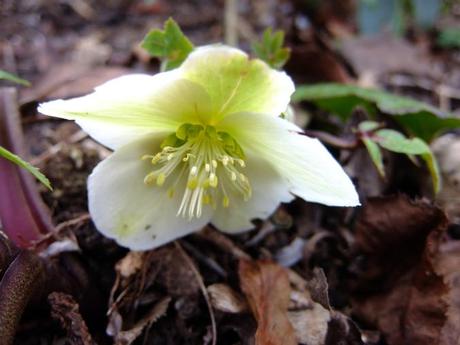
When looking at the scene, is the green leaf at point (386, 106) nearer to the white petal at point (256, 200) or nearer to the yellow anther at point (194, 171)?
the white petal at point (256, 200)

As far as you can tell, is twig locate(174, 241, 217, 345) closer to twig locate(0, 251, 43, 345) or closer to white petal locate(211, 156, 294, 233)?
white petal locate(211, 156, 294, 233)

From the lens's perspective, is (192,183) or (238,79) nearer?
(238,79)

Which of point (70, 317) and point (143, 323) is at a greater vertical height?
point (70, 317)

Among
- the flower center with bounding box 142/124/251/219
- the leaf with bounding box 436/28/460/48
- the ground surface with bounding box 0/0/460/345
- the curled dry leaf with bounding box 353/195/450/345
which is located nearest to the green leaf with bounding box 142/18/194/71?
the flower center with bounding box 142/124/251/219

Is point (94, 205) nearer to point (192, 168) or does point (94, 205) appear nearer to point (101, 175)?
point (101, 175)

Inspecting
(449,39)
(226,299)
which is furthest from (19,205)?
(449,39)

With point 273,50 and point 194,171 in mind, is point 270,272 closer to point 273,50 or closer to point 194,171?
point 194,171

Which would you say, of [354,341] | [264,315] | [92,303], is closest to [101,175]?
[92,303]
